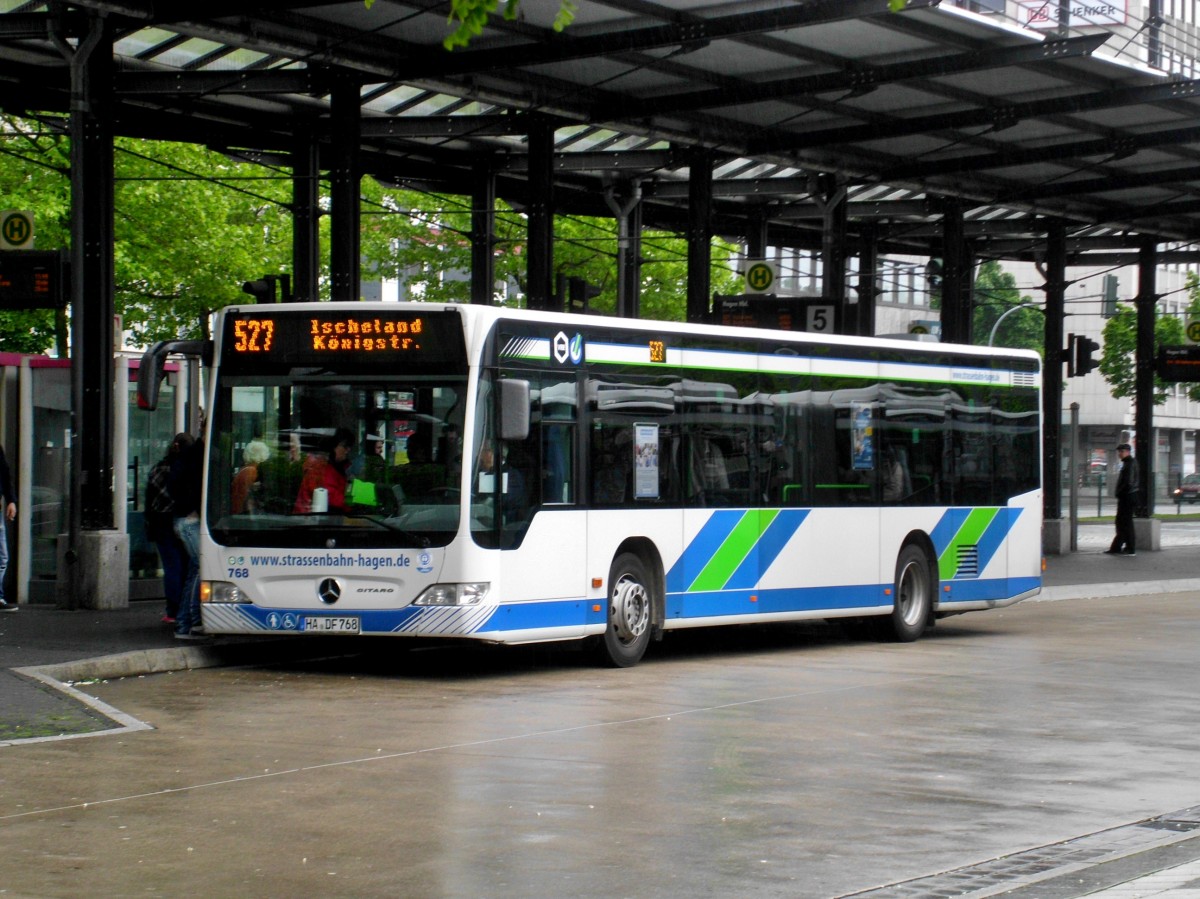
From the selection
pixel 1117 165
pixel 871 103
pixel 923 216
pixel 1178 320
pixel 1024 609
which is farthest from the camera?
pixel 1178 320

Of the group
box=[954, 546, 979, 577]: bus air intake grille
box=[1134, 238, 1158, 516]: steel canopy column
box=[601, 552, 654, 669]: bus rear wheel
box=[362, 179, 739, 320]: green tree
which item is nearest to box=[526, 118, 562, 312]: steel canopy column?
box=[954, 546, 979, 577]: bus air intake grille

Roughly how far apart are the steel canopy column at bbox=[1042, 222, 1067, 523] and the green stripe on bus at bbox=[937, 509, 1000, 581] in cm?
1625

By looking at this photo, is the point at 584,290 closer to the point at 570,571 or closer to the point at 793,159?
the point at 793,159

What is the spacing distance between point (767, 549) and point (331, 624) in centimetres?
451

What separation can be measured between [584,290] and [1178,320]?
6635 cm

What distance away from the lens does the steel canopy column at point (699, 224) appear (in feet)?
91.7

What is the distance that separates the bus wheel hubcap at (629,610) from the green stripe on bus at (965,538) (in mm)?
4748

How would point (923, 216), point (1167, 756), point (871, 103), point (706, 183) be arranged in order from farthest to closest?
point (923, 216) < point (706, 183) < point (871, 103) < point (1167, 756)

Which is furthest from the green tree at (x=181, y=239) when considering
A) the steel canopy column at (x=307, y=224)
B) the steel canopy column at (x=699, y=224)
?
the steel canopy column at (x=699, y=224)

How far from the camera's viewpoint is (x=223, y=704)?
1268 centimetres

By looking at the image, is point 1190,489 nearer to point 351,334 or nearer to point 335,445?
point 351,334

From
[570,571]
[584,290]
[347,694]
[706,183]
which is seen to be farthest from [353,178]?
[347,694]

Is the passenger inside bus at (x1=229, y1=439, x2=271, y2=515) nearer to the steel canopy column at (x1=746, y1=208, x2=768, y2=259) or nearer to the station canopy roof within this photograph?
the station canopy roof

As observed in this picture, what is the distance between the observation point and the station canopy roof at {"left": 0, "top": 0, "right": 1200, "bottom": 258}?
20938 millimetres
